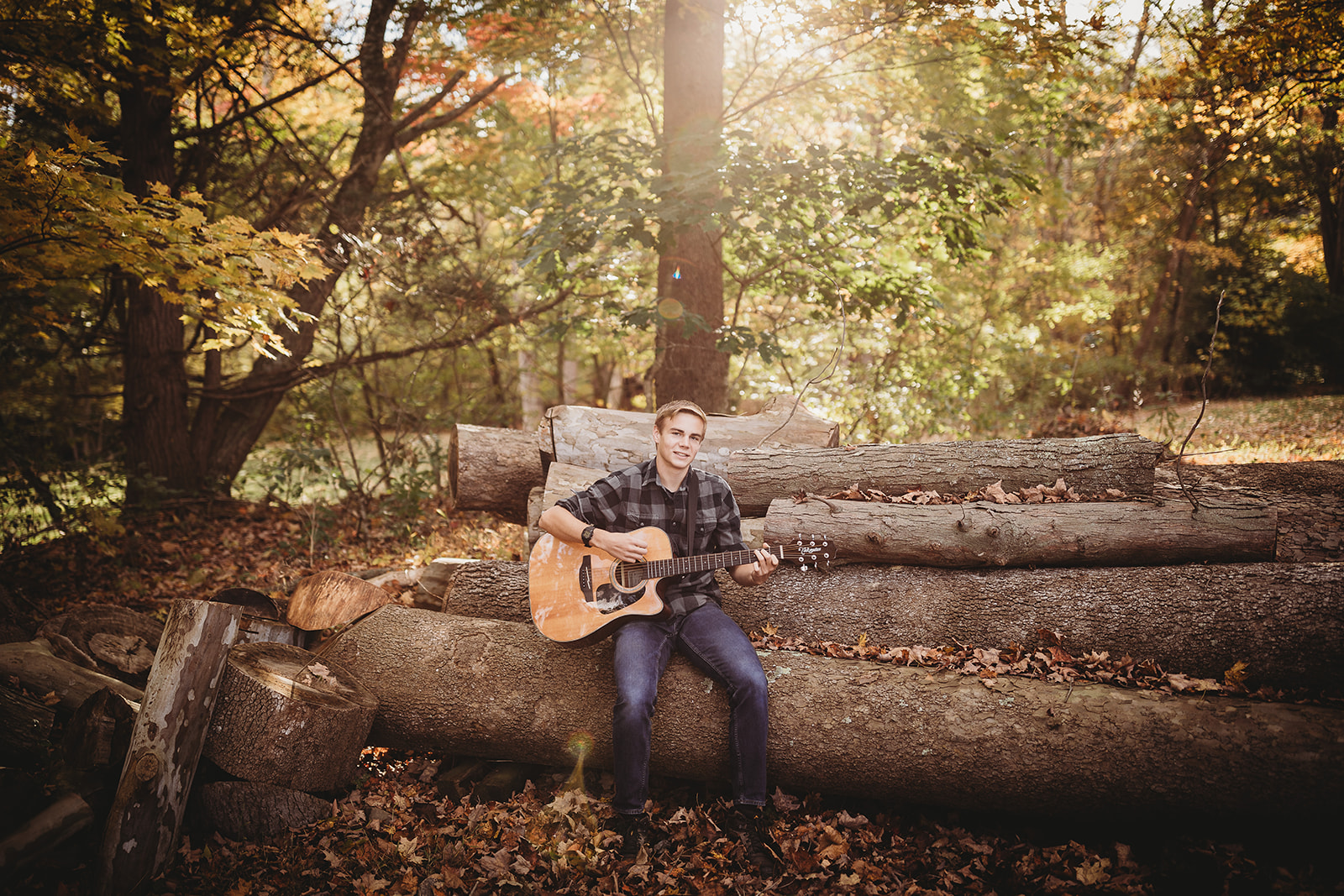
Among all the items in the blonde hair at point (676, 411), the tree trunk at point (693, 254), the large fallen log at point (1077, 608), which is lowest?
the large fallen log at point (1077, 608)

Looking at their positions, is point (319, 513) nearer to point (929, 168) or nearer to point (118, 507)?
point (118, 507)

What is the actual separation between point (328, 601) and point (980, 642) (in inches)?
162

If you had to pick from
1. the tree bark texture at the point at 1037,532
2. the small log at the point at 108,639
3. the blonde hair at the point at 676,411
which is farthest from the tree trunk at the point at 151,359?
the tree bark texture at the point at 1037,532

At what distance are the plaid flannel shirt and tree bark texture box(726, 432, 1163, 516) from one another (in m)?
1.10

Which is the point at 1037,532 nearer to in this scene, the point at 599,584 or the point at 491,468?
the point at 599,584

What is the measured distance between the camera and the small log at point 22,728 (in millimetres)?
3193

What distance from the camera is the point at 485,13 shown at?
824 cm

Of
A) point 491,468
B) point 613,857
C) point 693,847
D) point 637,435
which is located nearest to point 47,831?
point 613,857

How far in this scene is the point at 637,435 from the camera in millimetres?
5168

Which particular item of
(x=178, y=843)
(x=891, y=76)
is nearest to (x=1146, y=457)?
(x=178, y=843)

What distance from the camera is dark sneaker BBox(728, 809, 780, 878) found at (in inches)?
120

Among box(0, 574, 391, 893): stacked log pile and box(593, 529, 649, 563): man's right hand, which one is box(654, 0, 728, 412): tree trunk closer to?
box(593, 529, 649, 563): man's right hand

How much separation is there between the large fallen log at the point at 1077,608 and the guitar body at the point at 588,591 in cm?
85

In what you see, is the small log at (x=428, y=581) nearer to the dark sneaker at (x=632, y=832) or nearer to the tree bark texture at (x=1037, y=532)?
the dark sneaker at (x=632, y=832)
